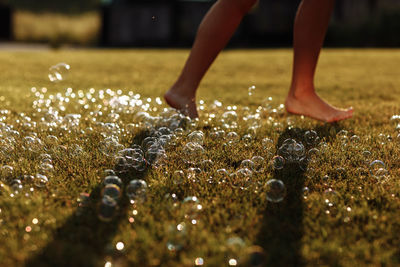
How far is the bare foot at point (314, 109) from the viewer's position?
3228 millimetres

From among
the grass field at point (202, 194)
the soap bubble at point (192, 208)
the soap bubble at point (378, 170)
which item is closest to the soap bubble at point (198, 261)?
the grass field at point (202, 194)

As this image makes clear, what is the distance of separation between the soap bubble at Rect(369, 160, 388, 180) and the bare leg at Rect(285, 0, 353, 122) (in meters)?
1.08

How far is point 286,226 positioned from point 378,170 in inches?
28.1

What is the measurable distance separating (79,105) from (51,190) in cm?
212

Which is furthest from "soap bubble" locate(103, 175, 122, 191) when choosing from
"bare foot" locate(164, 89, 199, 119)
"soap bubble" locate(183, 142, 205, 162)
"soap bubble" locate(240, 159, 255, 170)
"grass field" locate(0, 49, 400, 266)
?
"bare foot" locate(164, 89, 199, 119)

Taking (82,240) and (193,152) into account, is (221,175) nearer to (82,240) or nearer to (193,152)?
(193,152)

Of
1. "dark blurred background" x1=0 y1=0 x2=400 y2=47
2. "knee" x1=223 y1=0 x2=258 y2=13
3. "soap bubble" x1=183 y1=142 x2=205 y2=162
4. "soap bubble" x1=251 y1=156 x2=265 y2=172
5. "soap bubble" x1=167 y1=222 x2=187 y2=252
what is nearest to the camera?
"soap bubble" x1=167 y1=222 x2=187 y2=252

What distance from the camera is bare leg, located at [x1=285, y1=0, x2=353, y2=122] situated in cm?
316

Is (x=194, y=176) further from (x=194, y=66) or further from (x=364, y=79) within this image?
(x=364, y=79)

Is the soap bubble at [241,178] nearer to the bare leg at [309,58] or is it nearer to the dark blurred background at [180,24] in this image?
the bare leg at [309,58]

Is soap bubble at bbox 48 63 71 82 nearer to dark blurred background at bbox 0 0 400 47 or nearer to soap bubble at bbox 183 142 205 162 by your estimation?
soap bubble at bbox 183 142 205 162

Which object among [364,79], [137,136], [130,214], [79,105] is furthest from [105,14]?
[130,214]

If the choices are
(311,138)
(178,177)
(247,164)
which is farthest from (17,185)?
(311,138)

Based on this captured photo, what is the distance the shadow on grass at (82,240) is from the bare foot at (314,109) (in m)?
1.86
